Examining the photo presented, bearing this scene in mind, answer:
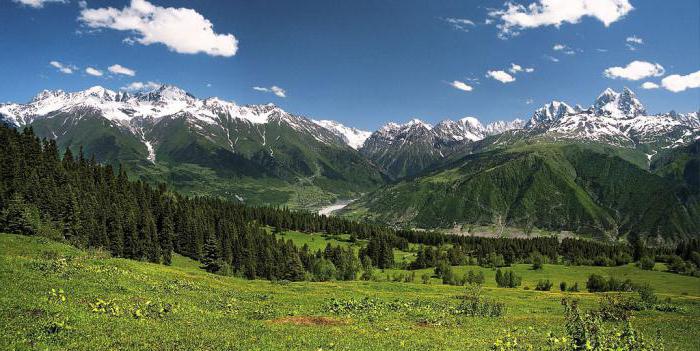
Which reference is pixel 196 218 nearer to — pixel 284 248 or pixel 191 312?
pixel 284 248

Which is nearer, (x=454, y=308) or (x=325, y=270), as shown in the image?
(x=454, y=308)

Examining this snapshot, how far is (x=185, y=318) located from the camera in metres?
34.1

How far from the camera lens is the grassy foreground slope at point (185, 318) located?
85.3 ft

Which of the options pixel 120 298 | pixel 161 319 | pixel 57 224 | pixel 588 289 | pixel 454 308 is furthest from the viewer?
pixel 588 289

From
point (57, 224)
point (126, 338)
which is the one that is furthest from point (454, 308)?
point (57, 224)

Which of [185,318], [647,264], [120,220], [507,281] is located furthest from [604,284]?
[120,220]

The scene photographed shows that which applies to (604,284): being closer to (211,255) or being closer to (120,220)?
(211,255)

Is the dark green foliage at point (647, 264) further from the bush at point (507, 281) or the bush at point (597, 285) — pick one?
the bush at point (507, 281)

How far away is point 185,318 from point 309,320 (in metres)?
11.1

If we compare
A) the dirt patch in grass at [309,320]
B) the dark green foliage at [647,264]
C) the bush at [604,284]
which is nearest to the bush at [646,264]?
the dark green foliage at [647,264]

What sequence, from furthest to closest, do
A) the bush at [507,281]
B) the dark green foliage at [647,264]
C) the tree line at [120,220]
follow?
1. the dark green foliage at [647,264]
2. the bush at [507,281]
3. the tree line at [120,220]

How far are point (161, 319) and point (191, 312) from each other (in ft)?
15.7

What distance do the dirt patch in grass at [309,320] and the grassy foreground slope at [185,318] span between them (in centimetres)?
9

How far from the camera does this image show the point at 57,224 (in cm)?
10006
